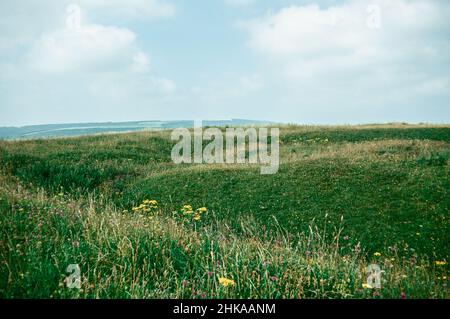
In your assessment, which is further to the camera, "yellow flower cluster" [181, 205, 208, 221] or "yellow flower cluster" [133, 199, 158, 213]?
"yellow flower cluster" [133, 199, 158, 213]

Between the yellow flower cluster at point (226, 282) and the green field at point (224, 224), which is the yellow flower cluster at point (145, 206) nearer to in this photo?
the green field at point (224, 224)

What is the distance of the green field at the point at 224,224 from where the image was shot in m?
6.70

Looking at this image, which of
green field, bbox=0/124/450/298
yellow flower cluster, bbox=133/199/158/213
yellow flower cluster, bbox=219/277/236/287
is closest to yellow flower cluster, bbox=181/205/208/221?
green field, bbox=0/124/450/298

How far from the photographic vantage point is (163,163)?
2675 centimetres

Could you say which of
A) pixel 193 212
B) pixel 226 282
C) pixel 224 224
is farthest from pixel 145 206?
pixel 226 282

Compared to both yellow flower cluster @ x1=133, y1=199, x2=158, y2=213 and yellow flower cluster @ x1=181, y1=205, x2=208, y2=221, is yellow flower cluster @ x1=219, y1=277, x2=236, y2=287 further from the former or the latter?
yellow flower cluster @ x1=133, y1=199, x2=158, y2=213

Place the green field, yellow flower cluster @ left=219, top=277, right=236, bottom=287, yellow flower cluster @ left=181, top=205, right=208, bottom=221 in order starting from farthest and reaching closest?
yellow flower cluster @ left=181, top=205, right=208, bottom=221
the green field
yellow flower cluster @ left=219, top=277, right=236, bottom=287

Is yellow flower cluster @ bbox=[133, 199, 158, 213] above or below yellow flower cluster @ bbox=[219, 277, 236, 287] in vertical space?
below

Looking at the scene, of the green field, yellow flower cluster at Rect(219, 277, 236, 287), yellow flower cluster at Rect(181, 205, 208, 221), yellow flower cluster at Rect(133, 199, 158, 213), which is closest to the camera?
yellow flower cluster at Rect(219, 277, 236, 287)

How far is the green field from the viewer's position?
6.70 m

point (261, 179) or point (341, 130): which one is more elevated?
point (341, 130)

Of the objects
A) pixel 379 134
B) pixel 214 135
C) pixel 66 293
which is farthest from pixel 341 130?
pixel 66 293
